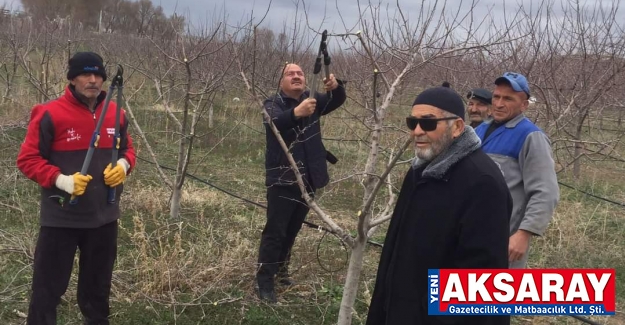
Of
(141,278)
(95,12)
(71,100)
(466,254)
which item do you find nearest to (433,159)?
(466,254)

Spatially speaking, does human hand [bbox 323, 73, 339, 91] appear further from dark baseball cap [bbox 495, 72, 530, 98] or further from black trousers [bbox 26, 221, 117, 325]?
black trousers [bbox 26, 221, 117, 325]

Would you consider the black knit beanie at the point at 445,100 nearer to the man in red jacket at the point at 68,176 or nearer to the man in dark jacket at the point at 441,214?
the man in dark jacket at the point at 441,214

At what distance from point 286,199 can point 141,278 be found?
4.08 feet

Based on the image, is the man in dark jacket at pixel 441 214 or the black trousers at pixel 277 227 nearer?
the man in dark jacket at pixel 441 214

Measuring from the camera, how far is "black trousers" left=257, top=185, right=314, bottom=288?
3242 millimetres

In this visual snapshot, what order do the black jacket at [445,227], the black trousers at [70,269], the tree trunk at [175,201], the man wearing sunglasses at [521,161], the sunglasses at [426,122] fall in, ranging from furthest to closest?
the tree trunk at [175,201] < the black trousers at [70,269] < the man wearing sunglasses at [521,161] < the sunglasses at [426,122] < the black jacket at [445,227]

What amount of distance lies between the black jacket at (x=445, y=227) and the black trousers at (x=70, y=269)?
1.55 m

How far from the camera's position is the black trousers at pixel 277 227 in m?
3.24

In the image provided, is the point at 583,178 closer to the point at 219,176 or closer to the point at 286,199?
the point at 219,176

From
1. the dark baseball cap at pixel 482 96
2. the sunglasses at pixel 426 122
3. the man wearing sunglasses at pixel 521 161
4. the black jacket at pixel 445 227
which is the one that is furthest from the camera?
the dark baseball cap at pixel 482 96

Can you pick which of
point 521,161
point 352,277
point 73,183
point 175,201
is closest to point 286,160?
point 352,277

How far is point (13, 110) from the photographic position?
8.90m

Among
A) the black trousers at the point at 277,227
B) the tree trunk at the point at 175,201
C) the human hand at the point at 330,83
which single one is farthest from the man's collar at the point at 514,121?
the tree trunk at the point at 175,201

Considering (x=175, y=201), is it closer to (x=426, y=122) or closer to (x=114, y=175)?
(x=114, y=175)
